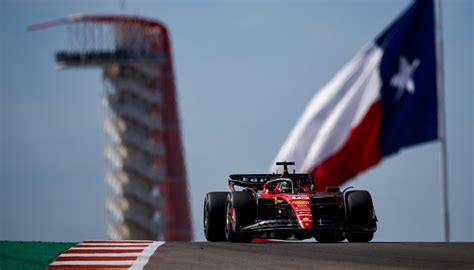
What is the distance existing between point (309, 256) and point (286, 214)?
440 cm

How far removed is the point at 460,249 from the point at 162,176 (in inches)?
4130

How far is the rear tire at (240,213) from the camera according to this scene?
1045 inches

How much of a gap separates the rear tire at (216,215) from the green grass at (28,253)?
382 centimetres

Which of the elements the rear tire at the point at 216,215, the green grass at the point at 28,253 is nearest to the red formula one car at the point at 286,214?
the rear tire at the point at 216,215

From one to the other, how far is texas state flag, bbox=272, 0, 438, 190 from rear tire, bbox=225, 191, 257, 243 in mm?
14218

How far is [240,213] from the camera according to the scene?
86.9ft

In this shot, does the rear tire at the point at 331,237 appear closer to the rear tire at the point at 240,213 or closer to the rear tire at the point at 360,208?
the rear tire at the point at 360,208

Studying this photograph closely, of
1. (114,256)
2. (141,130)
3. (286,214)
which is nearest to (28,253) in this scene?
(114,256)

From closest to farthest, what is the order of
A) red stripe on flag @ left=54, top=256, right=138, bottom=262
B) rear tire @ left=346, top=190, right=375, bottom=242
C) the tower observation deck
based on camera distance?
red stripe on flag @ left=54, top=256, right=138, bottom=262
rear tire @ left=346, top=190, right=375, bottom=242
the tower observation deck

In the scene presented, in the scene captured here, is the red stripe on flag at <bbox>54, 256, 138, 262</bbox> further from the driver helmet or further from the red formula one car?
the driver helmet

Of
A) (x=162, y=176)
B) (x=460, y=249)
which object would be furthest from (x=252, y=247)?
(x=162, y=176)

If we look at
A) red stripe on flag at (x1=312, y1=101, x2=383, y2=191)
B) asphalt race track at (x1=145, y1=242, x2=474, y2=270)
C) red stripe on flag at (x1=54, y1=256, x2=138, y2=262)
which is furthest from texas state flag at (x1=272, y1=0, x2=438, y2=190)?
red stripe on flag at (x1=54, y1=256, x2=138, y2=262)

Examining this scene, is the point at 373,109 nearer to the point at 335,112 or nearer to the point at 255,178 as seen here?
the point at 335,112

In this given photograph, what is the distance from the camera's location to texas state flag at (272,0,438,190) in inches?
1638
